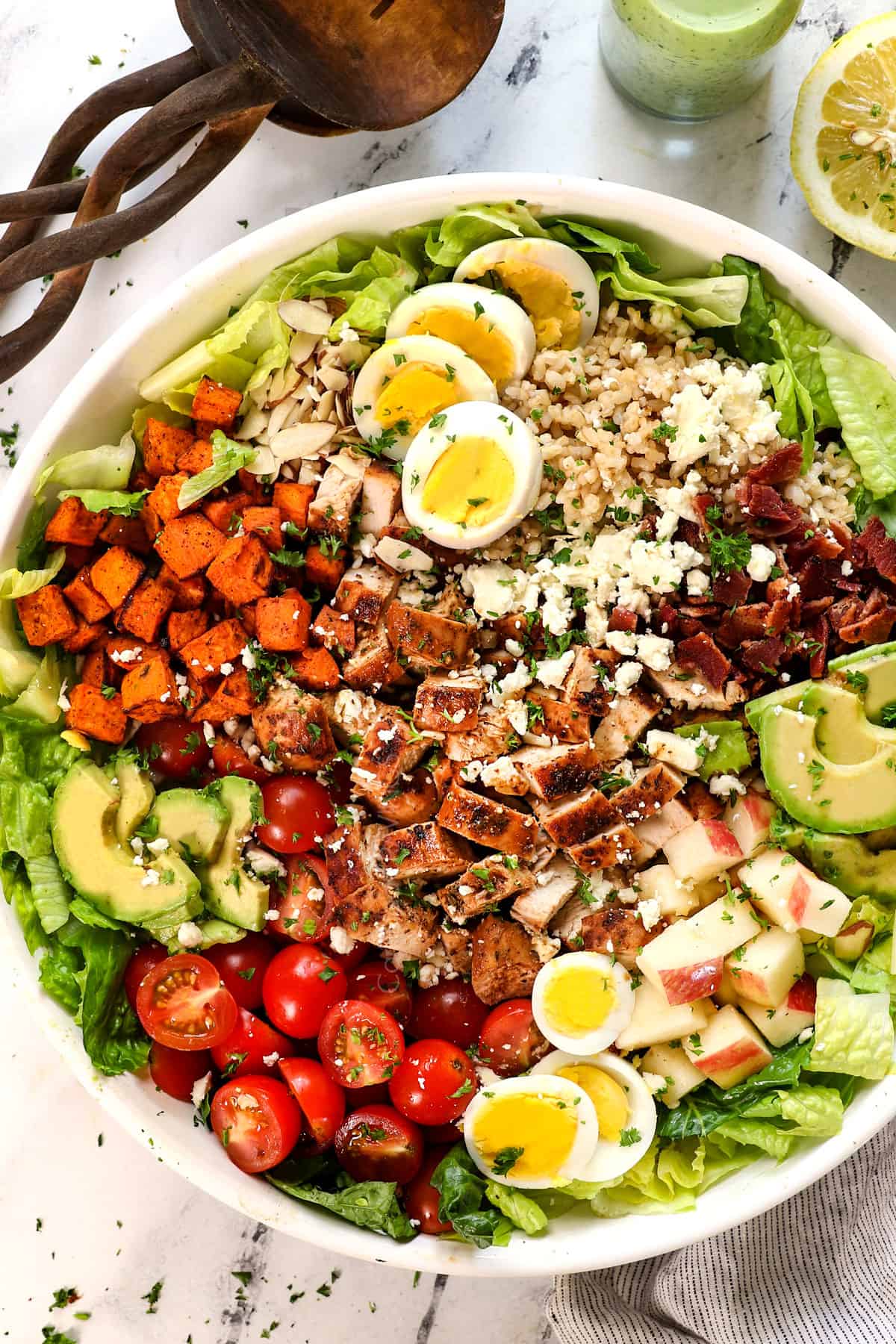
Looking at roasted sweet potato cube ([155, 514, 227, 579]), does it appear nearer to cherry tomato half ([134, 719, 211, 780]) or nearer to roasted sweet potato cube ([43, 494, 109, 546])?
roasted sweet potato cube ([43, 494, 109, 546])

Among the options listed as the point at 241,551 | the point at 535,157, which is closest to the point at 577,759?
the point at 241,551

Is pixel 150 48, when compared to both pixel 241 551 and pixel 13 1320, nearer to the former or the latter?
pixel 241 551

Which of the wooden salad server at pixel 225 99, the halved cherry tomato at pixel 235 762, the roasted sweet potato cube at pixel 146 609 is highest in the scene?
the wooden salad server at pixel 225 99

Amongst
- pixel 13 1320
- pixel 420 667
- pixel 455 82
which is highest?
pixel 455 82

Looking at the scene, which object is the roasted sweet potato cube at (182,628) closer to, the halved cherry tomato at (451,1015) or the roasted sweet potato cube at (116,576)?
the roasted sweet potato cube at (116,576)

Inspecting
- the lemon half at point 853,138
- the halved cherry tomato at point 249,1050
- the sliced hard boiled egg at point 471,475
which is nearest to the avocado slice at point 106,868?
the halved cherry tomato at point 249,1050
